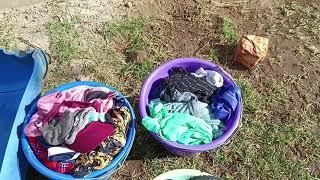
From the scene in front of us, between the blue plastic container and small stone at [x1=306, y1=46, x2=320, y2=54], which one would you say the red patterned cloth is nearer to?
the blue plastic container

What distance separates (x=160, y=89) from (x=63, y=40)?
31.5 inches

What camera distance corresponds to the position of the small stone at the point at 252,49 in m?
2.86

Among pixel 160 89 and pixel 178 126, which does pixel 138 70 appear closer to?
pixel 160 89

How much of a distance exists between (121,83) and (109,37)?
1.16ft

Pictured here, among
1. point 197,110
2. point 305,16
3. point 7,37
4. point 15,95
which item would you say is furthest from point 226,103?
point 7,37

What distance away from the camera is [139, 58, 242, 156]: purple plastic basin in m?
2.39

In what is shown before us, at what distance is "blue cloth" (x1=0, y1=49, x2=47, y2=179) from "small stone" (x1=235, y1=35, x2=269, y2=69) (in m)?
1.13

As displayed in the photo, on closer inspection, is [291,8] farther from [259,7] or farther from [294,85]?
[294,85]

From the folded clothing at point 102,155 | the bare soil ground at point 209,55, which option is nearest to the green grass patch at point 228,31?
the bare soil ground at point 209,55

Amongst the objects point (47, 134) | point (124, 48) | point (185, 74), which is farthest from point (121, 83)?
point (47, 134)

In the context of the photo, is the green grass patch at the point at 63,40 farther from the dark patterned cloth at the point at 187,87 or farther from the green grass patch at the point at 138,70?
the dark patterned cloth at the point at 187,87

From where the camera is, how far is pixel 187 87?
2561 mm

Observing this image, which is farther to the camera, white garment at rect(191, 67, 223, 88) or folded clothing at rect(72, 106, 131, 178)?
white garment at rect(191, 67, 223, 88)

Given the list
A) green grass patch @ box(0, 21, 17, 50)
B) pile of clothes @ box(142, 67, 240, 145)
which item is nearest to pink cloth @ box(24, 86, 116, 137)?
pile of clothes @ box(142, 67, 240, 145)
